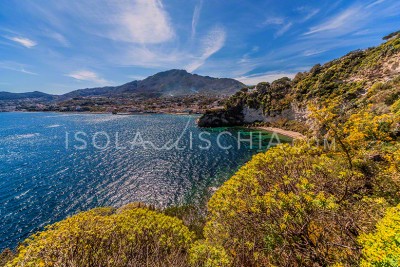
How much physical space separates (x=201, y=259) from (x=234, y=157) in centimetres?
3804

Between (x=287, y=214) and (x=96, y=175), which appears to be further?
(x=96, y=175)

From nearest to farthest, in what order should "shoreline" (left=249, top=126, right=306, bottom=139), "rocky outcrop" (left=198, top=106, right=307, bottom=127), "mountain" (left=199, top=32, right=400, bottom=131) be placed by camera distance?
"mountain" (left=199, top=32, right=400, bottom=131) → "shoreline" (left=249, top=126, right=306, bottom=139) → "rocky outcrop" (left=198, top=106, right=307, bottom=127)

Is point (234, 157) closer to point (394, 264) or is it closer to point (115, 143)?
point (115, 143)

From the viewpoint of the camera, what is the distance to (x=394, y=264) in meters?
4.47

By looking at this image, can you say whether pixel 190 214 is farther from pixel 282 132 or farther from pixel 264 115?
pixel 264 115

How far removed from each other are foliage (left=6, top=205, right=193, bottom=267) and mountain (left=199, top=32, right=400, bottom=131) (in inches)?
967

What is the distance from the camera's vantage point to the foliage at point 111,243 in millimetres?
8383

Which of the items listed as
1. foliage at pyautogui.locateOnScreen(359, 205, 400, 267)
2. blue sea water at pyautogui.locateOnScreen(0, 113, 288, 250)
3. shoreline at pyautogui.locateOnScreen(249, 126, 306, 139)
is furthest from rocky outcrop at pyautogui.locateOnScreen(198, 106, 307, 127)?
foliage at pyautogui.locateOnScreen(359, 205, 400, 267)

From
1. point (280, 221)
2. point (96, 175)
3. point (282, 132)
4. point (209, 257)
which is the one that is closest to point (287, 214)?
point (280, 221)

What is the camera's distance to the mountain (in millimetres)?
43062

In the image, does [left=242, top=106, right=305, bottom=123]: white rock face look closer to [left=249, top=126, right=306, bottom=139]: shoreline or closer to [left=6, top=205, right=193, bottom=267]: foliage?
[left=249, top=126, right=306, bottom=139]: shoreline

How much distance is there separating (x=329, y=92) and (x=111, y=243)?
75.9 metres

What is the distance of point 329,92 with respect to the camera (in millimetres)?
64625

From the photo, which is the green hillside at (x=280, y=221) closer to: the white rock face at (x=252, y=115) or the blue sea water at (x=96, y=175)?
the blue sea water at (x=96, y=175)
